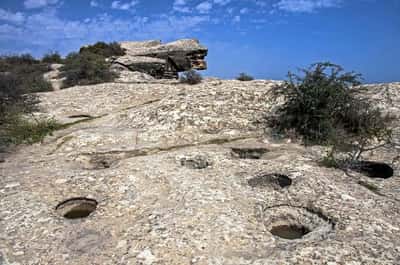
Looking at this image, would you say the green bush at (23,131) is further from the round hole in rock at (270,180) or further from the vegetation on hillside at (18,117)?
the round hole in rock at (270,180)

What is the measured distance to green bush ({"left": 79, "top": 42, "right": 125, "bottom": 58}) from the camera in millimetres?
26180

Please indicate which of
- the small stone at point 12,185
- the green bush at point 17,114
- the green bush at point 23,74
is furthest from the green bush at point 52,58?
the small stone at point 12,185

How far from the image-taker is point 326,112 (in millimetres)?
6293

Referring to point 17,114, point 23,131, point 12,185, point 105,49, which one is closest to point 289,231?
point 12,185

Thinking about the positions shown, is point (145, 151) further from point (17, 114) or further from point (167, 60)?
point (167, 60)

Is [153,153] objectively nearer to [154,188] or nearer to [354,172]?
[154,188]

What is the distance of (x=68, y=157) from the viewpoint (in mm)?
5770

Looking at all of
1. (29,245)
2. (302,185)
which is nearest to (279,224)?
(302,185)

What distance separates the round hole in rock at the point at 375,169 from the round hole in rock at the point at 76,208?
159 inches

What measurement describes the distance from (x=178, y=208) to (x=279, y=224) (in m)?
1.18

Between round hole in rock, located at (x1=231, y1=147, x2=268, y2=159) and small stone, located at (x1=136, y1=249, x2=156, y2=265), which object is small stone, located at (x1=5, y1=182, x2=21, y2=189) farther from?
round hole in rock, located at (x1=231, y1=147, x2=268, y2=159)

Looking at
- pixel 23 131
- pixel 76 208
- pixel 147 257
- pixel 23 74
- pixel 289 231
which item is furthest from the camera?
pixel 23 74

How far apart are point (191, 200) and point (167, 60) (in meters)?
21.2

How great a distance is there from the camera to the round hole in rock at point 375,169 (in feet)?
16.5
